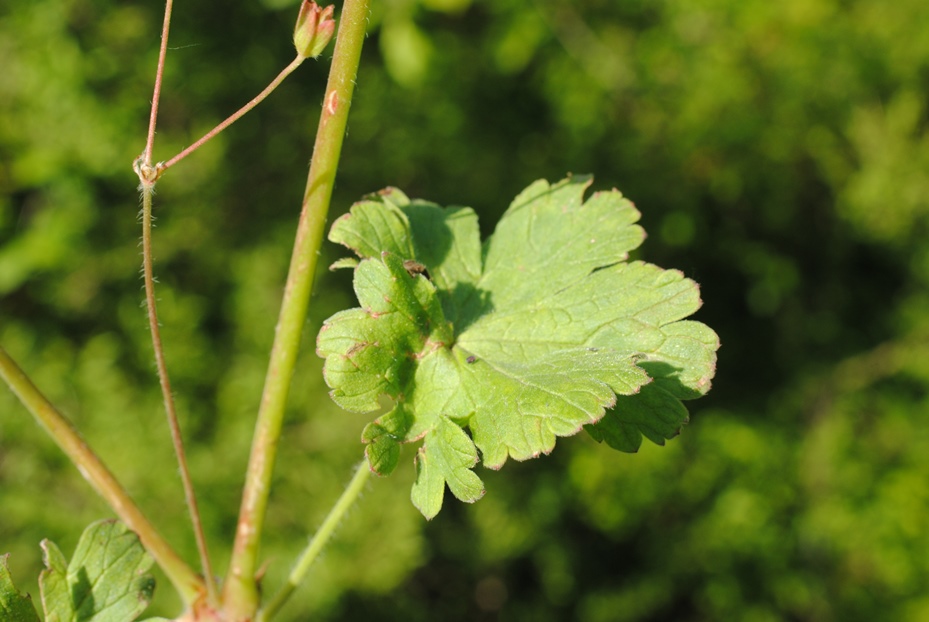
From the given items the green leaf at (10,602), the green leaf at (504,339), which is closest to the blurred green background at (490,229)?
the green leaf at (504,339)

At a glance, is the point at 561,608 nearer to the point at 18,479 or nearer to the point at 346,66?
the point at 18,479

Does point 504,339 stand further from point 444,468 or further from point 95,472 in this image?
point 95,472

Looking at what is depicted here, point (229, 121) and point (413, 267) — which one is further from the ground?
point (229, 121)

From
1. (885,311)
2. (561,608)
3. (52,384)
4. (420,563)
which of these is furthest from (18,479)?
(885,311)

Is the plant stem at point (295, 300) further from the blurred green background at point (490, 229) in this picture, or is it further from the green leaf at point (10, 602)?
the blurred green background at point (490, 229)

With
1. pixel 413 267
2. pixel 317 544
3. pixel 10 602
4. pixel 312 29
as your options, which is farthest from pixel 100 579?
pixel 312 29

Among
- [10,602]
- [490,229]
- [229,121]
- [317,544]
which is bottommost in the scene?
[490,229]
